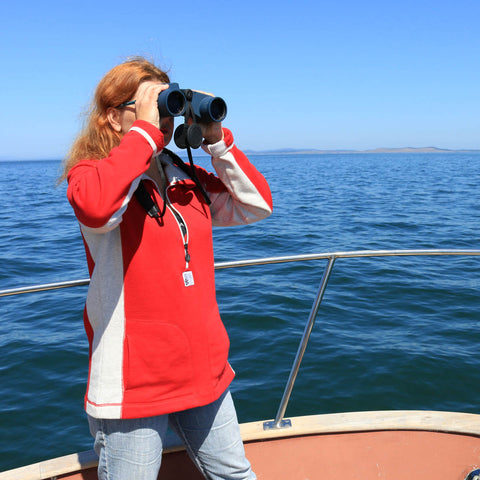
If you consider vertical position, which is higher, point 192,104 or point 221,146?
point 192,104

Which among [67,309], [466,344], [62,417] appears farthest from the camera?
[67,309]

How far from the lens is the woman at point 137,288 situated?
110cm

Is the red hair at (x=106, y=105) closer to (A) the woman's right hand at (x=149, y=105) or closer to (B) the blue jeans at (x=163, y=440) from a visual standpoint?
(A) the woman's right hand at (x=149, y=105)

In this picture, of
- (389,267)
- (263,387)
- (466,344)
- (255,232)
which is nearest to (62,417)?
(263,387)

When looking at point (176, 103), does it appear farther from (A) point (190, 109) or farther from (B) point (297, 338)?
(B) point (297, 338)

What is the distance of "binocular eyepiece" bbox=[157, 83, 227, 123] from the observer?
116 cm

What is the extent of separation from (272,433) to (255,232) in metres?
8.50

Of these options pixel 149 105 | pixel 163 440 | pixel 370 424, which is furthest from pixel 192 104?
pixel 370 424

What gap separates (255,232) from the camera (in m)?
10.1

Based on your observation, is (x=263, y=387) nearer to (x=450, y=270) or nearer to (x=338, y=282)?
(x=338, y=282)

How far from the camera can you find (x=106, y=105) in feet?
4.06

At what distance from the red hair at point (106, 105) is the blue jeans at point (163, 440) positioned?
0.64 metres

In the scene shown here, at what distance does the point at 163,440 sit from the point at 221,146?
0.79 metres

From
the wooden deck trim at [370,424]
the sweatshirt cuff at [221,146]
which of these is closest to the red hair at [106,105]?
the sweatshirt cuff at [221,146]
